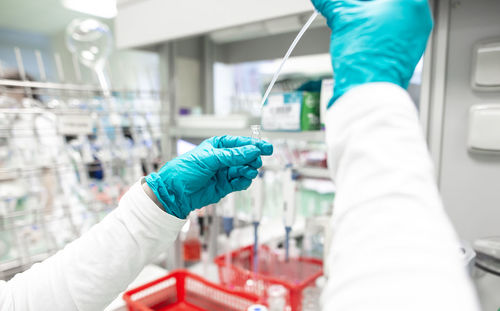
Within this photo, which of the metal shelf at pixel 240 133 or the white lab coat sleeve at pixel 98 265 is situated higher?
the metal shelf at pixel 240 133

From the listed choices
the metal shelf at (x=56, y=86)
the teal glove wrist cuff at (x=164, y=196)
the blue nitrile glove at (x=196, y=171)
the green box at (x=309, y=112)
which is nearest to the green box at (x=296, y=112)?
the green box at (x=309, y=112)

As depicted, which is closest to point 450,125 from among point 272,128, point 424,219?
point 272,128

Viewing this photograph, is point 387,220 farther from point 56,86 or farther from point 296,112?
point 56,86

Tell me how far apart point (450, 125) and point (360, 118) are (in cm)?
63

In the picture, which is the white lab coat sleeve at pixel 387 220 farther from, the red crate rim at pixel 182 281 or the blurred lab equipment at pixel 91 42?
the blurred lab equipment at pixel 91 42

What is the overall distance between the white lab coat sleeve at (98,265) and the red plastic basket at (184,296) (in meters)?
0.44

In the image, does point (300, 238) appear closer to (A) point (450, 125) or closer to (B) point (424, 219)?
(A) point (450, 125)

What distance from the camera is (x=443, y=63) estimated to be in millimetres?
934

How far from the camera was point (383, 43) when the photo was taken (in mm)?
576

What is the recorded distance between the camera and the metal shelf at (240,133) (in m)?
1.11

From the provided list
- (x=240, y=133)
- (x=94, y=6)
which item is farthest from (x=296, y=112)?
(x=94, y=6)

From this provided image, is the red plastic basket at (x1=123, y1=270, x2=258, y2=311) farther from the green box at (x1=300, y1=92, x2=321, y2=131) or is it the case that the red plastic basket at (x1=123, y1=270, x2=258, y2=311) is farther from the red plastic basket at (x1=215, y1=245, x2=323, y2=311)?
the green box at (x1=300, y1=92, x2=321, y2=131)

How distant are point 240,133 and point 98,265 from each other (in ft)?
2.34

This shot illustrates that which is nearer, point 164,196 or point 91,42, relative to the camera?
point 164,196
